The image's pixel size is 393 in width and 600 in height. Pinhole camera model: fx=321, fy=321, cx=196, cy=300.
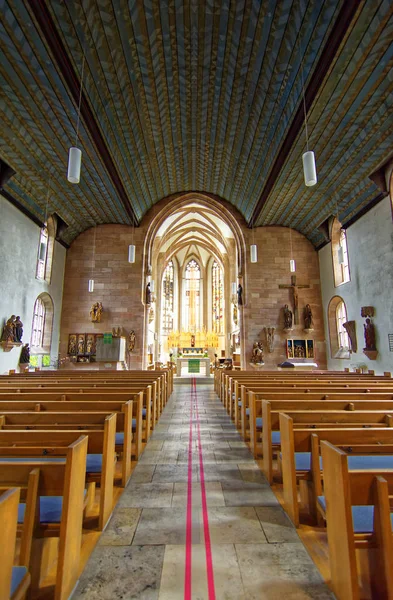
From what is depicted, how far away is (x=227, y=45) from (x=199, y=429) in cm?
741

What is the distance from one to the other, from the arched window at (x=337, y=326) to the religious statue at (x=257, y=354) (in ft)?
9.47

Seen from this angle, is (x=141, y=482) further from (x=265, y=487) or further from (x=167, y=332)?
(x=167, y=332)

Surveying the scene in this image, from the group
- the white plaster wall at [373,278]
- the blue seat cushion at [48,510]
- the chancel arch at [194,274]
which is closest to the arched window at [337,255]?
the white plaster wall at [373,278]

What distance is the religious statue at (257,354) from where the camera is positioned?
1335 centimetres

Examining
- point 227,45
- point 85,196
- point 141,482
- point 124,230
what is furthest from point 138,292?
point 141,482

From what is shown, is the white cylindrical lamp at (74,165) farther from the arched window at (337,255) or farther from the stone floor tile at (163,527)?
the arched window at (337,255)

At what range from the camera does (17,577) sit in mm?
1300

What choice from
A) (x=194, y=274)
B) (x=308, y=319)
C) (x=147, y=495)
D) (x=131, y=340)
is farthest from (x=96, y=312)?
(x=194, y=274)

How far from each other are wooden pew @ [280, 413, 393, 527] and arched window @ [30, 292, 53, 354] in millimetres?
12120

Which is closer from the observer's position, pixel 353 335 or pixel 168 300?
pixel 353 335

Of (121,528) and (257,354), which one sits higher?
(257,354)

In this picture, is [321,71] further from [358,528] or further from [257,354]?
[257,354]

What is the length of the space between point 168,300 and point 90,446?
23.3m

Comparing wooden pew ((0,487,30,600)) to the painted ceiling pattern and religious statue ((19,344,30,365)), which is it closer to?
the painted ceiling pattern
